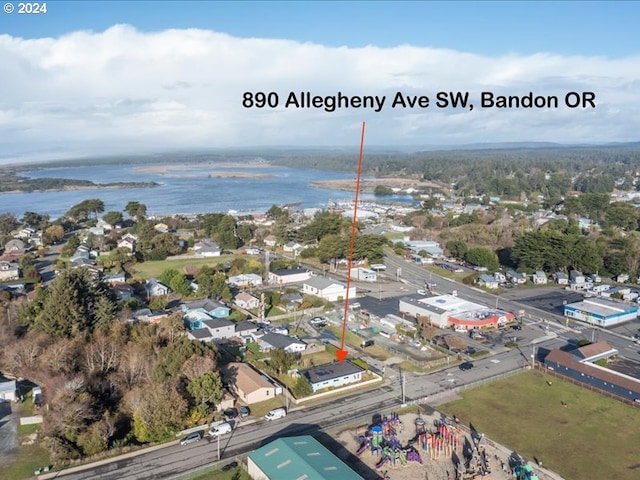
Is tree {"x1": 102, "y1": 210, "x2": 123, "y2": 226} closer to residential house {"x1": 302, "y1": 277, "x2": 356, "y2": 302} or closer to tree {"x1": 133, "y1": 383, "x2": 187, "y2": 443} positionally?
residential house {"x1": 302, "y1": 277, "x2": 356, "y2": 302}

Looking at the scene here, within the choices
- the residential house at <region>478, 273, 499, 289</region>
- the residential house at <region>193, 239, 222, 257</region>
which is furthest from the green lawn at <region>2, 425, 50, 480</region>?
the residential house at <region>193, 239, 222, 257</region>

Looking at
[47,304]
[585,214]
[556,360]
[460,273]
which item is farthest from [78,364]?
[585,214]

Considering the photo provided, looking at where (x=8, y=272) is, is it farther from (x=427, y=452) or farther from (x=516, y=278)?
(x=516, y=278)

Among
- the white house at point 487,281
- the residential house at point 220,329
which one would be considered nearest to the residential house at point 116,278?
the residential house at point 220,329

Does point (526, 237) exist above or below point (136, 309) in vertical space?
above

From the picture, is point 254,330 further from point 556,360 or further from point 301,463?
point 556,360

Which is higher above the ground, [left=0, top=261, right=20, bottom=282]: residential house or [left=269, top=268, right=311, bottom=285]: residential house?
[left=269, top=268, right=311, bottom=285]: residential house
